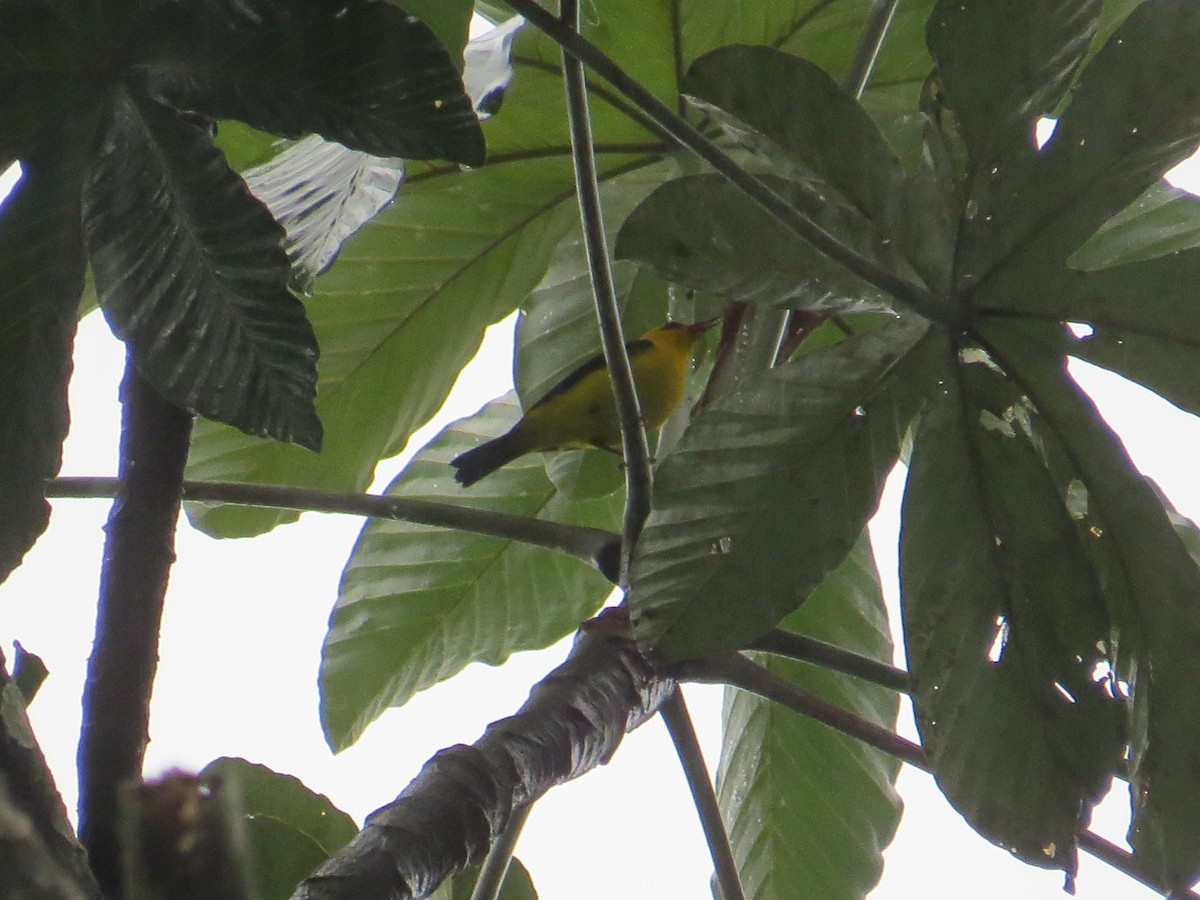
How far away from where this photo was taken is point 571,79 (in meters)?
1.09

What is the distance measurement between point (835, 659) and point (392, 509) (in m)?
0.47

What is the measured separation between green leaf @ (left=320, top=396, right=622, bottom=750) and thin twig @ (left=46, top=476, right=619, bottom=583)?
0.68 meters

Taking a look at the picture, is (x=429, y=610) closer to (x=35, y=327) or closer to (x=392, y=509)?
(x=392, y=509)

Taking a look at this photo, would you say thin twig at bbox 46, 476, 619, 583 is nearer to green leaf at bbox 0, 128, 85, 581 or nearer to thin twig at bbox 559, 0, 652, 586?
thin twig at bbox 559, 0, 652, 586

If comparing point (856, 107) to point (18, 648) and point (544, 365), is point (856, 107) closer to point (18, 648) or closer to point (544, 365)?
point (18, 648)

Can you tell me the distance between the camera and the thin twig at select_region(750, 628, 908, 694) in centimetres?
118

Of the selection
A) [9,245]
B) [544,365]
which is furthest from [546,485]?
[9,245]

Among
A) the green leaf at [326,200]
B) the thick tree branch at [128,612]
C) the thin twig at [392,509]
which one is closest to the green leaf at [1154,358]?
the thin twig at [392,509]

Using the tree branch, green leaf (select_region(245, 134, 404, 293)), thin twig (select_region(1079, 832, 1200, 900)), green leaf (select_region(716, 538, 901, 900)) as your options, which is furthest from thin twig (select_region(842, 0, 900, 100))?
the tree branch

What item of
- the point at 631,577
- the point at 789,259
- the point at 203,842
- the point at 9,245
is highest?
the point at 789,259

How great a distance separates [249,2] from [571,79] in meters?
0.34

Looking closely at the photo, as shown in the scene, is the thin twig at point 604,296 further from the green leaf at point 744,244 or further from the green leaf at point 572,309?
the green leaf at point 572,309

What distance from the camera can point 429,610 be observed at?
6.54 feet

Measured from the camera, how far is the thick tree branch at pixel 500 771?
74 cm
